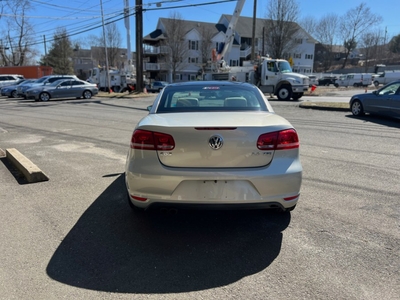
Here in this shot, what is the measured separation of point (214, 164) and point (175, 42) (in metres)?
50.9

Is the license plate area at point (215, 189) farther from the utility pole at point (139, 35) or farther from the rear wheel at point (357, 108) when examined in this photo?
the utility pole at point (139, 35)

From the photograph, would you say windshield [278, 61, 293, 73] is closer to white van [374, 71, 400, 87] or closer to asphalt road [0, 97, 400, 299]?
asphalt road [0, 97, 400, 299]

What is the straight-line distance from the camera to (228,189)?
305cm

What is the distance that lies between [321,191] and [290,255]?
1.96m

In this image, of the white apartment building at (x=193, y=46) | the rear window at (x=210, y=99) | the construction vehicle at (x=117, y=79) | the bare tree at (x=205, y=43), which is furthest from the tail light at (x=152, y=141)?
the bare tree at (x=205, y=43)

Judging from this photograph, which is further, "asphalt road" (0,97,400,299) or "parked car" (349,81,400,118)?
"parked car" (349,81,400,118)

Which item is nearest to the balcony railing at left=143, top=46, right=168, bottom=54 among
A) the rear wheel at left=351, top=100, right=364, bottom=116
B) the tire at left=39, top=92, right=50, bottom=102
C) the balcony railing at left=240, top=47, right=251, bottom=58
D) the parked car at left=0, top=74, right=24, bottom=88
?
the balcony railing at left=240, top=47, right=251, bottom=58

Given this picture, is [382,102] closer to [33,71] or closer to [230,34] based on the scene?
[230,34]

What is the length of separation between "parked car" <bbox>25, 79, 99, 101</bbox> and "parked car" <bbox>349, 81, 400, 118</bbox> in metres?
19.5

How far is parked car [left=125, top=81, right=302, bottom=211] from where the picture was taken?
306cm

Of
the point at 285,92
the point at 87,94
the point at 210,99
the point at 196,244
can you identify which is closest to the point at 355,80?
the point at 285,92

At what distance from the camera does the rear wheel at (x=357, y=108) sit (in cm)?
1274

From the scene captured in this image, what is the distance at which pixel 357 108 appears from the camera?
12898 mm

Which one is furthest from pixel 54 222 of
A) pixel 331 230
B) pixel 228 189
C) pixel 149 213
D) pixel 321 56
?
pixel 321 56
